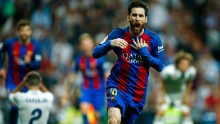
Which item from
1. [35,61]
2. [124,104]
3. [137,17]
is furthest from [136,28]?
[35,61]

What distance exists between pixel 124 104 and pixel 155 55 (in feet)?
2.55

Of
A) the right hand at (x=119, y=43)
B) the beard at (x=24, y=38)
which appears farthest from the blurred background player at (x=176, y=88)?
the right hand at (x=119, y=43)

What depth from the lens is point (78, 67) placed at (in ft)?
53.8

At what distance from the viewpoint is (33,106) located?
39.7ft

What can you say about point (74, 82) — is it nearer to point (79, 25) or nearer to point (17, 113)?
point (17, 113)

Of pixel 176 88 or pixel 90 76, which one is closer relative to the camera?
pixel 176 88

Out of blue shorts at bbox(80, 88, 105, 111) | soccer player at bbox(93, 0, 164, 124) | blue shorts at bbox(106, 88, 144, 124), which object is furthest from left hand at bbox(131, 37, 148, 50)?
blue shorts at bbox(80, 88, 105, 111)

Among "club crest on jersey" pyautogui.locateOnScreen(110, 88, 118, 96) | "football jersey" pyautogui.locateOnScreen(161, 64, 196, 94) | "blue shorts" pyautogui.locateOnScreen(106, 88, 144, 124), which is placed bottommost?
"blue shorts" pyautogui.locateOnScreen(106, 88, 144, 124)

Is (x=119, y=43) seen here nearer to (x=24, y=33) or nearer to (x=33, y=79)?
→ (x=33, y=79)

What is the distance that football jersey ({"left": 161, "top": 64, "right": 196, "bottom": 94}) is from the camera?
16.0 meters

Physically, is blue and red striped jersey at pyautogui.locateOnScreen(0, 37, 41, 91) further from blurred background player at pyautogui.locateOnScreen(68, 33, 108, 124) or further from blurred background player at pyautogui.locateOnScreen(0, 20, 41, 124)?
blurred background player at pyautogui.locateOnScreen(68, 33, 108, 124)

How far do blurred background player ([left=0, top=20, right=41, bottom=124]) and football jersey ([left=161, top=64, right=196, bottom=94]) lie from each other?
3.16 m

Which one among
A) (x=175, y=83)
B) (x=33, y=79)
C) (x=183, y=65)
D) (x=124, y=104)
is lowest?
(x=124, y=104)

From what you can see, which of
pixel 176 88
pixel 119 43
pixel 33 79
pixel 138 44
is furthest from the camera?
pixel 176 88
